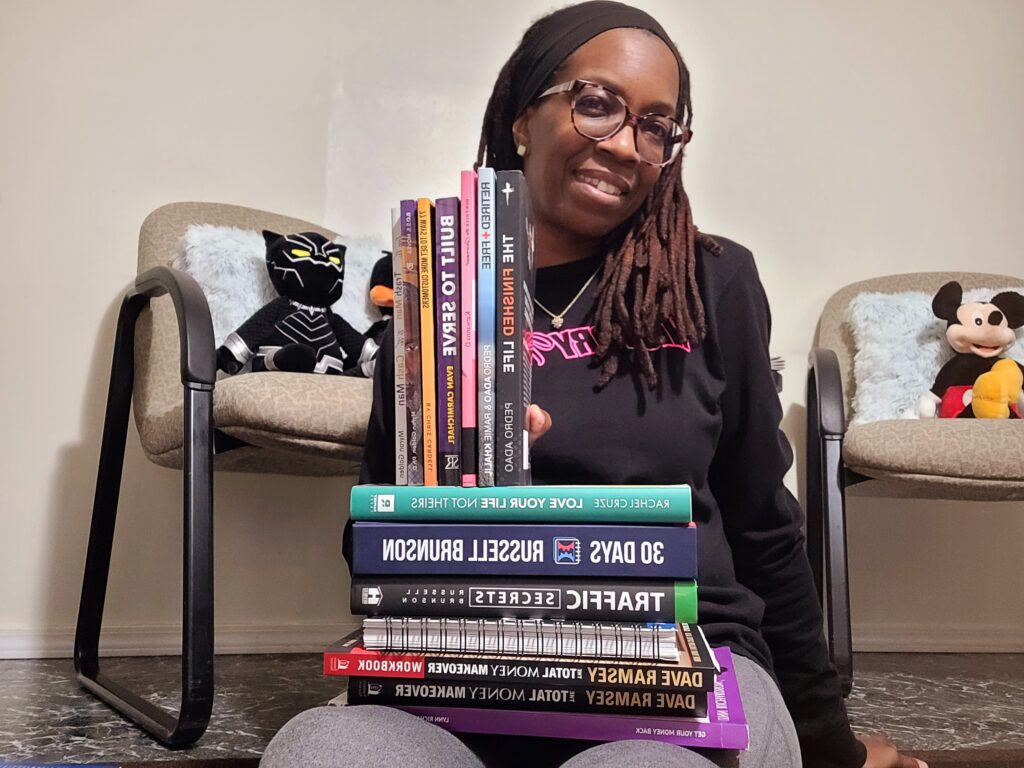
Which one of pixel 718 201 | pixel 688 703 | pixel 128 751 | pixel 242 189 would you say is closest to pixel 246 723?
pixel 128 751

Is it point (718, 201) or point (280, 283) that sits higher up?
point (718, 201)

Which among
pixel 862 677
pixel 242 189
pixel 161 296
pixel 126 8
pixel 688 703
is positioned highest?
pixel 126 8

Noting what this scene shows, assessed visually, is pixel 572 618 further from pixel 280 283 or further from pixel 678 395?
pixel 280 283

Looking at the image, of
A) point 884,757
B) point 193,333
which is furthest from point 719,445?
Result: point 193,333

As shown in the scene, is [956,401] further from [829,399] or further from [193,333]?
[193,333]

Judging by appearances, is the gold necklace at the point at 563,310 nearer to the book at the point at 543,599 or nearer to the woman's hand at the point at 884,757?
the book at the point at 543,599

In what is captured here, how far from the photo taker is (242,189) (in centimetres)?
159

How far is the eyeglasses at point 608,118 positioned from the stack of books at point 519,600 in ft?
0.77

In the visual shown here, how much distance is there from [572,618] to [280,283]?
918 mm

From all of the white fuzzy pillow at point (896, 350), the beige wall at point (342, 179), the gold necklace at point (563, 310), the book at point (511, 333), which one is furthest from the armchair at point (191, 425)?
the white fuzzy pillow at point (896, 350)

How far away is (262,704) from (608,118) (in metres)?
0.92

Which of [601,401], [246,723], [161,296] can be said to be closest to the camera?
[601,401]

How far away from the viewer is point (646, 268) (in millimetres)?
771

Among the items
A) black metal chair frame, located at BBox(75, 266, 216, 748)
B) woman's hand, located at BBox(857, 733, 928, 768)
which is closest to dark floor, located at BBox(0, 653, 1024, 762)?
black metal chair frame, located at BBox(75, 266, 216, 748)
